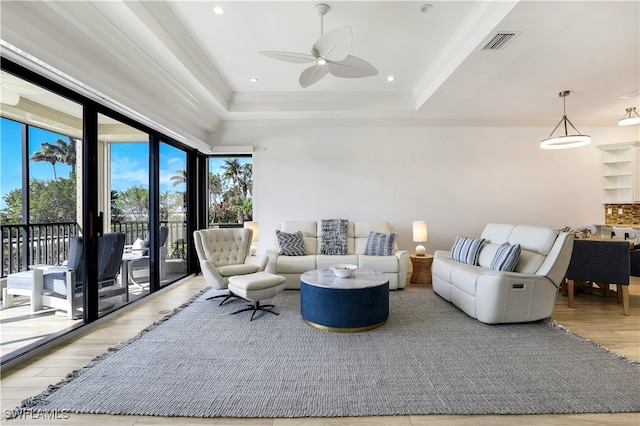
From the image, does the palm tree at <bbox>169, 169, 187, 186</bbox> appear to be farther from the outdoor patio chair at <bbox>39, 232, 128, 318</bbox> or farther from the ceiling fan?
the ceiling fan

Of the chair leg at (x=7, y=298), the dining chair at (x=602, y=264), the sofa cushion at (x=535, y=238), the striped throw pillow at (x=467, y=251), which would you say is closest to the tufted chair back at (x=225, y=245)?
the chair leg at (x=7, y=298)

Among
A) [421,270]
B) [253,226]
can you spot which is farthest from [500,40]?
[253,226]

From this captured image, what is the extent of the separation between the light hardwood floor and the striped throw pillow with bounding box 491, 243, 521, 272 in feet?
2.69

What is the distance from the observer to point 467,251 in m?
3.73

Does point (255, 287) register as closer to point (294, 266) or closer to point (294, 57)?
point (294, 266)

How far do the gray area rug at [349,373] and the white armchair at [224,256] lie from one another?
2.08 ft

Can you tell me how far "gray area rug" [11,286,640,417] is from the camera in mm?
1731

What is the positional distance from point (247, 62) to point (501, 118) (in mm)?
4616

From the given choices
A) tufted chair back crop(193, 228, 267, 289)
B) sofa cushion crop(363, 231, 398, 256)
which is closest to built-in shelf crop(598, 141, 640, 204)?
sofa cushion crop(363, 231, 398, 256)

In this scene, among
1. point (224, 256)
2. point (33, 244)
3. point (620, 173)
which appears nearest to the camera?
point (33, 244)

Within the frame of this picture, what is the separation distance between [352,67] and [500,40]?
151cm

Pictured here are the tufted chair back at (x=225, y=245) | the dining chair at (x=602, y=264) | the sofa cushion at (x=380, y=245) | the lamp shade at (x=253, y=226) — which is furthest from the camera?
the lamp shade at (x=253, y=226)

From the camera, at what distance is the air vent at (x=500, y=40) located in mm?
2678

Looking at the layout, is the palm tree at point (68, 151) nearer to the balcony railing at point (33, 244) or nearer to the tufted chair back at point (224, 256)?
the balcony railing at point (33, 244)
